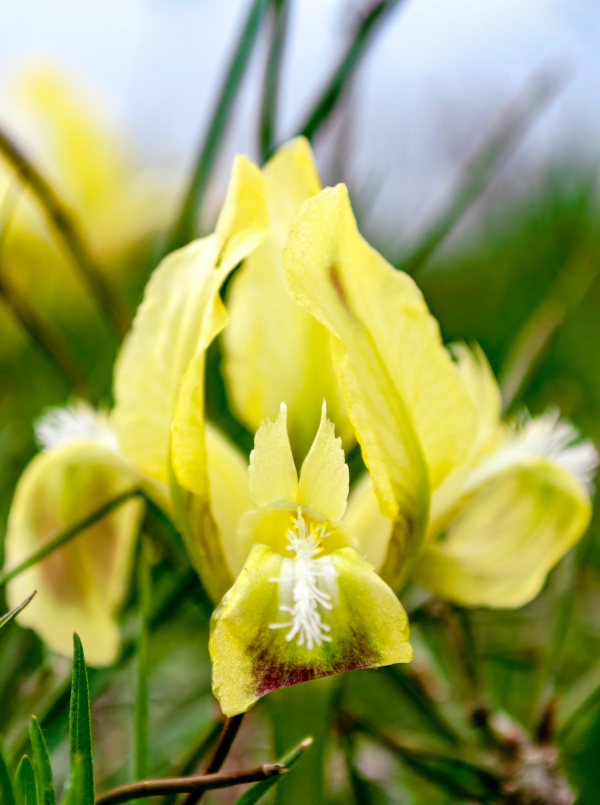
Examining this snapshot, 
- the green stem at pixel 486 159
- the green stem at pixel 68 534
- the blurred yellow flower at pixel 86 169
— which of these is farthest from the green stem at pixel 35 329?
the blurred yellow flower at pixel 86 169

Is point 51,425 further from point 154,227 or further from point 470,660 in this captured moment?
point 154,227

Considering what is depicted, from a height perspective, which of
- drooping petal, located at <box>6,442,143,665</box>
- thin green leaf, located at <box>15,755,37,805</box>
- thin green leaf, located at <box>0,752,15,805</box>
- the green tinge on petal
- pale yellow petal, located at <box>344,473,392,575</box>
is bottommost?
drooping petal, located at <box>6,442,143,665</box>

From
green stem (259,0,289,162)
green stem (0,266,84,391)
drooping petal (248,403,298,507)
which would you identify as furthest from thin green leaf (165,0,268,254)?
drooping petal (248,403,298,507)

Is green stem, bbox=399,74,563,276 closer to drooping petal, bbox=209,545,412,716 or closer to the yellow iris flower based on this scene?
the yellow iris flower

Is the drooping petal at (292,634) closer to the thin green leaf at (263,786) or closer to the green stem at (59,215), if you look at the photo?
the thin green leaf at (263,786)

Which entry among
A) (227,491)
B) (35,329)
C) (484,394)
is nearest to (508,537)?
A: (484,394)

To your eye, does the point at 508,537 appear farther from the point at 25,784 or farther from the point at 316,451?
the point at 25,784
